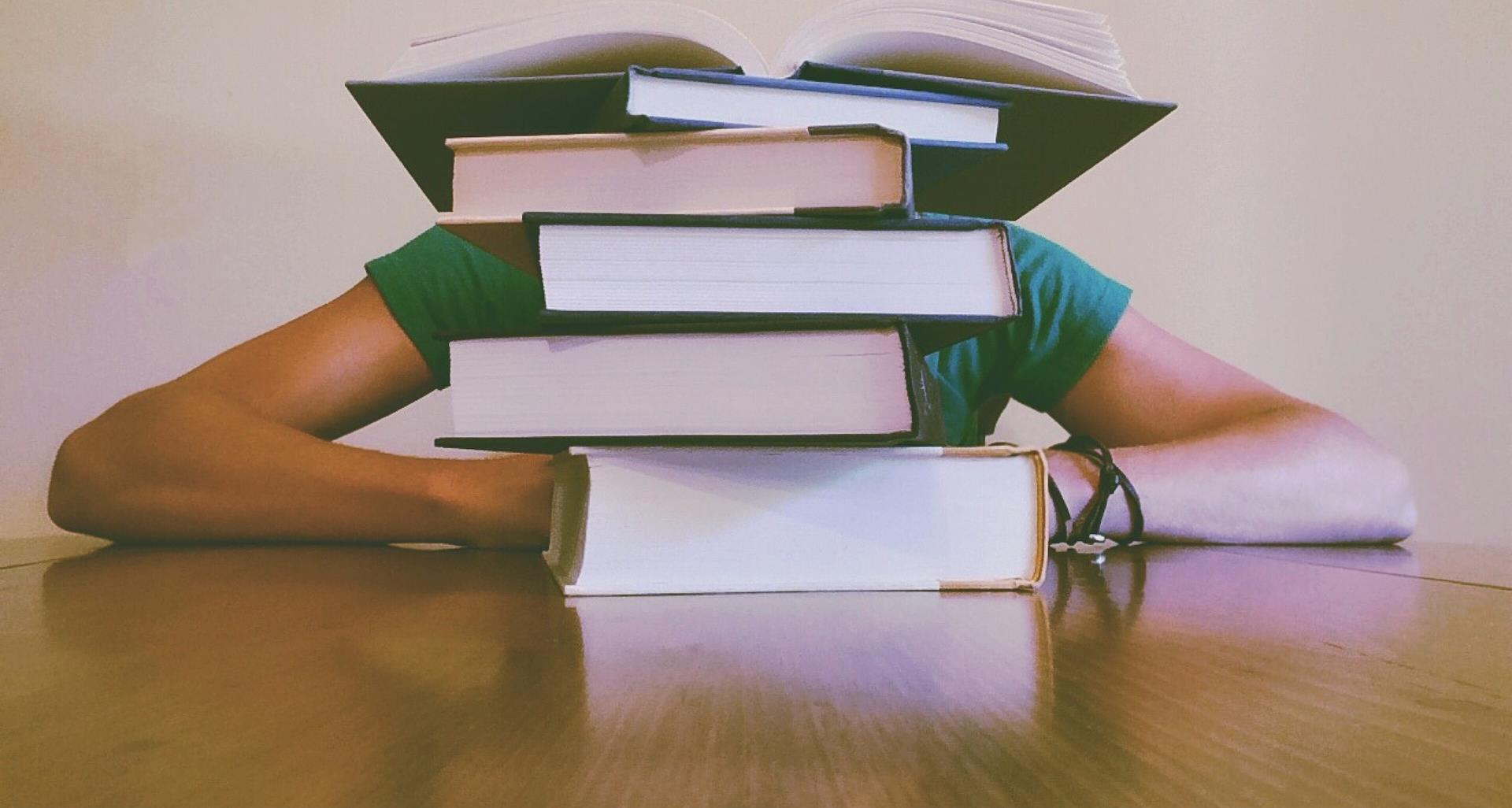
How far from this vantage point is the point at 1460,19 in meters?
1.27

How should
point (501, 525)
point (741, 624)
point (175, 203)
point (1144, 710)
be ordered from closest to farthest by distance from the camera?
point (1144, 710)
point (741, 624)
point (501, 525)
point (175, 203)

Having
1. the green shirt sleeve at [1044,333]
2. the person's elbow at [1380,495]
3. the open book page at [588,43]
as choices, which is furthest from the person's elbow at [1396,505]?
the open book page at [588,43]

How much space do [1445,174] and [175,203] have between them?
1794 mm

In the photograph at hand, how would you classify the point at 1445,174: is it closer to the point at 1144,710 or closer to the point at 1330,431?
the point at 1330,431

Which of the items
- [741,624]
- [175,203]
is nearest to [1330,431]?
[741,624]

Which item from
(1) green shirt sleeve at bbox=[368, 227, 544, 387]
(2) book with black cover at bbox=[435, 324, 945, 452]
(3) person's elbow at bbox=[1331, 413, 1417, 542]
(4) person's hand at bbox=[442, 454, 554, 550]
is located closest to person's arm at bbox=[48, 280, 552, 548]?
(4) person's hand at bbox=[442, 454, 554, 550]

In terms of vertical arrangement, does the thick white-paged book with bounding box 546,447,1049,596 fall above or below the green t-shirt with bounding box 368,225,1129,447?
below

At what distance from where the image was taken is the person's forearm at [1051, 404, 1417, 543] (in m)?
0.69

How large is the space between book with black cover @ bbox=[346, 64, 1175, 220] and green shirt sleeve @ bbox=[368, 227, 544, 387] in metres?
0.39

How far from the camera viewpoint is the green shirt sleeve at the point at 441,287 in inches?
36.0

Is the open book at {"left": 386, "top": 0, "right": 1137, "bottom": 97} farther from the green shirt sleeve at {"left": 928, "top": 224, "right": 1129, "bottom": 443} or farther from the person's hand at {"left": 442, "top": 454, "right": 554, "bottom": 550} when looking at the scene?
the green shirt sleeve at {"left": 928, "top": 224, "right": 1129, "bottom": 443}

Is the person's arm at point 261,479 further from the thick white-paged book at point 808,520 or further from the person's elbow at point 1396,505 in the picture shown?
the person's elbow at point 1396,505

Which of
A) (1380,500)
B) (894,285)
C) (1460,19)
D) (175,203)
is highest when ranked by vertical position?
(1460,19)

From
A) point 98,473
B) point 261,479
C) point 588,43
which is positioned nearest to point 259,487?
point 261,479
